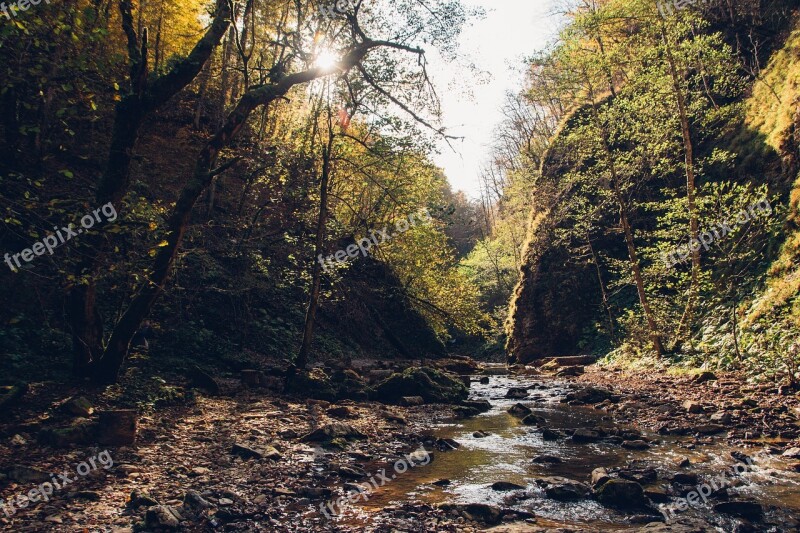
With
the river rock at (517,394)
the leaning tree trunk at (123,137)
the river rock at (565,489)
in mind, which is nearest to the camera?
the river rock at (565,489)

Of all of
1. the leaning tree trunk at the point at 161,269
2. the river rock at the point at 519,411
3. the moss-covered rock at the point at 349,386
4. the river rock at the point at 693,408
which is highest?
the leaning tree trunk at the point at 161,269

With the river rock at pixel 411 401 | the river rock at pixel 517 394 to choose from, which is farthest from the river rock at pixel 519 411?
the river rock at pixel 411 401

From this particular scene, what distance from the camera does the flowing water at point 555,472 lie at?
5.32 metres

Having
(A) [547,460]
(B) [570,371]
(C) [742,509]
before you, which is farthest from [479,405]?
(B) [570,371]

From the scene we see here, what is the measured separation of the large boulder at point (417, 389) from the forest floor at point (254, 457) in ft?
4.51

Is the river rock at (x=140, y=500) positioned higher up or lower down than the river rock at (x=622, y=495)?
higher up

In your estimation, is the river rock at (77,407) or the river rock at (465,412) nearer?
the river rock at (77,407)

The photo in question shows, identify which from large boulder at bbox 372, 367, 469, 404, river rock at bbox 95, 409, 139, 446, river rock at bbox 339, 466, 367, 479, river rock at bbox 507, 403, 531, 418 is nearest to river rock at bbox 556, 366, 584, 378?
large boulder at bbox 372, 367, 469, 404

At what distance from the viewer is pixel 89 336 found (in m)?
8.61

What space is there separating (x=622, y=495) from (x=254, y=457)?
16.6ft

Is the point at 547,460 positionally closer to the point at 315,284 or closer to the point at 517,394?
the point at 517,394

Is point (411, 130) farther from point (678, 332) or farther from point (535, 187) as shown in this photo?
point (535, 187)

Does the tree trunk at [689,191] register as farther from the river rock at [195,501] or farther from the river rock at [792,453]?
the river rock at [195,501]

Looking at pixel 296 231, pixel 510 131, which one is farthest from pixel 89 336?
pixel 510 131
